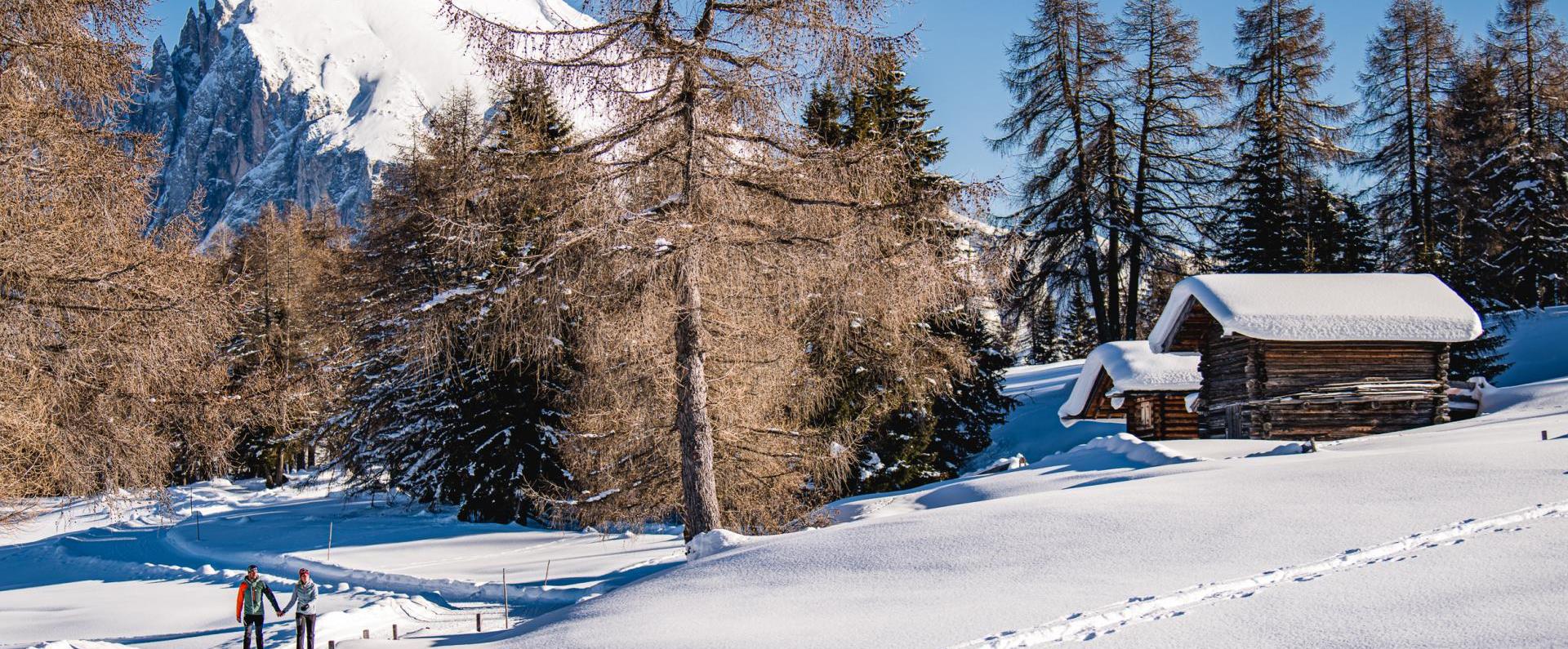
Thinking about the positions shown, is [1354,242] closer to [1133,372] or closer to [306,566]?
[1133,372]

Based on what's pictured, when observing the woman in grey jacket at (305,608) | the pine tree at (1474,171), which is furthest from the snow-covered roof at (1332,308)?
the woman in grey jacket at (305,608)

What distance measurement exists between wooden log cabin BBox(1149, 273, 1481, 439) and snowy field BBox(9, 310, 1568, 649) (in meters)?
2.27

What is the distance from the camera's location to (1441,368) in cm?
2039

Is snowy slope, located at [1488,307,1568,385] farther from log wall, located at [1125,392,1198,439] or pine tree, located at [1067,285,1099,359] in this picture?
pine tree, located at [1067,285,1099,359]

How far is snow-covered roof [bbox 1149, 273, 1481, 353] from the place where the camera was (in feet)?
63.2

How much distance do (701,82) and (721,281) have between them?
2345 mm

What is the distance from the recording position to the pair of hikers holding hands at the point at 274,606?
11.8m

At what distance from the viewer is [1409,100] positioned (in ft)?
115

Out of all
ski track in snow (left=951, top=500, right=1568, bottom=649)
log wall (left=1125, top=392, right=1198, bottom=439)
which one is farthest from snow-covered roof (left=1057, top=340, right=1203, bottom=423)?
ski track in snow (left=951, top=500, right=1568, bottom=649)

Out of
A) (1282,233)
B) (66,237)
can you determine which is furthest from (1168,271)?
(66,237)

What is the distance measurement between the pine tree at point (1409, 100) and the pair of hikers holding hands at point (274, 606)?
35.5 metres

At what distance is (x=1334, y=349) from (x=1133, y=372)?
5.84 meters

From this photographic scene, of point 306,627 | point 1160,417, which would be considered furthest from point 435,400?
point 1160,417

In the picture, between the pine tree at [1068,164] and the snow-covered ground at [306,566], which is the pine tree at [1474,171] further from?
the snow-covered ground at [306,566]
